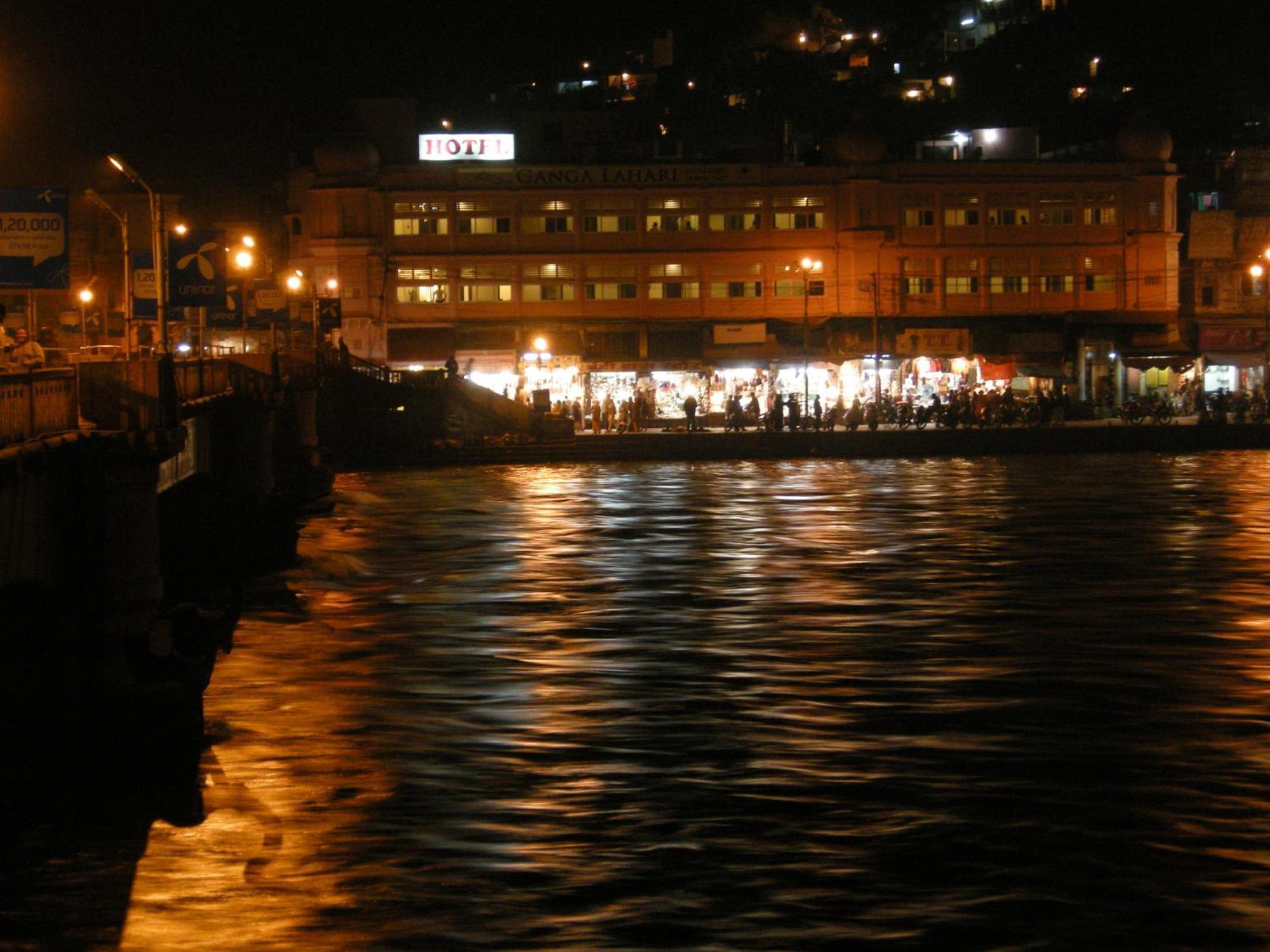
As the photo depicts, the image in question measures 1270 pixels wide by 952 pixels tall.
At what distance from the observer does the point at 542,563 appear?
31.0 m

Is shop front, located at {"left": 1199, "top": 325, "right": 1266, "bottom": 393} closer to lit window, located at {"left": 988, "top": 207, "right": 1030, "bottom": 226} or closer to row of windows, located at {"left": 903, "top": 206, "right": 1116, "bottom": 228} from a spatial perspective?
row of windows, located at {"left": 903, "top": 206, "right": 1116, "bottom": 228}

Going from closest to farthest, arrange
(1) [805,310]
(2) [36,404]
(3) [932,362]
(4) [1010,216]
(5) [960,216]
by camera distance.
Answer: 1. (2) [36,404]
2. (1) [805,310]
3. (3) [932,362]
4. (5) [960,216]
5. (4) [1010,216]

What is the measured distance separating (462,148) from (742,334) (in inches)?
574

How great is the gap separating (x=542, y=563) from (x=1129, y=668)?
1315cm

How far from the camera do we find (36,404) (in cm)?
1608

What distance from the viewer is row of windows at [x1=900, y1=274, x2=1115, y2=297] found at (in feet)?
236

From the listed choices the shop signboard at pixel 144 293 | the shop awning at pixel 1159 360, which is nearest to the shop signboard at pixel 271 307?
the shop signboard at pixel 144 293

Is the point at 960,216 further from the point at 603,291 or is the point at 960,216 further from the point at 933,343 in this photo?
the point at 603,291

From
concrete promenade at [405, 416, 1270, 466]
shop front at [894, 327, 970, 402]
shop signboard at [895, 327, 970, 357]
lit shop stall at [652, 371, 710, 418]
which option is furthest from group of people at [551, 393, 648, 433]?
shop signboard at [895, 327, 970, 357]

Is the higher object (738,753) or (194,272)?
(194,272)

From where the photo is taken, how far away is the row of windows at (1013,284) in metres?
71.9

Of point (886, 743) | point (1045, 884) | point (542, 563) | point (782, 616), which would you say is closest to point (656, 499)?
point (542, 563)

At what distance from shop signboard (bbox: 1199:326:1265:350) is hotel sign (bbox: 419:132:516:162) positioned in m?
30.6

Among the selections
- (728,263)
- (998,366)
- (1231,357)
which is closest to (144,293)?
(728,263)
